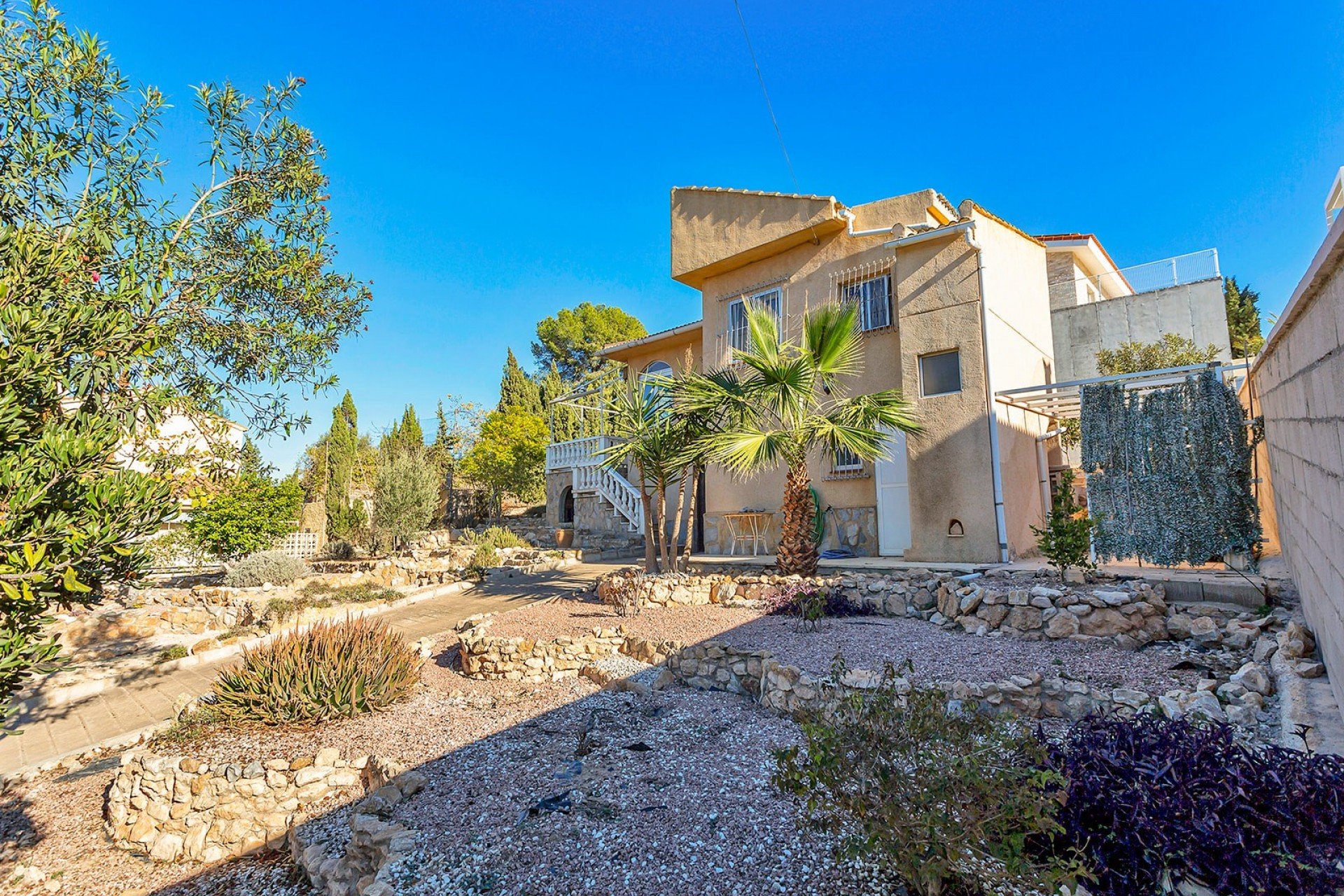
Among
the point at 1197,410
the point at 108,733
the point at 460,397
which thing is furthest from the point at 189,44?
the point at 460,397

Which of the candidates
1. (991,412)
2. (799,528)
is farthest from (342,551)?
(991,412)

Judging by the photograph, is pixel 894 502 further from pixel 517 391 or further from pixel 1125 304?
pixel 517 391

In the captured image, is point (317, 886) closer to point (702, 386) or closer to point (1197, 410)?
point (702, 386)

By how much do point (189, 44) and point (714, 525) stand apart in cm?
1274

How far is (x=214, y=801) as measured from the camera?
14.0ft

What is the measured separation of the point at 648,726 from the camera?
4.91m

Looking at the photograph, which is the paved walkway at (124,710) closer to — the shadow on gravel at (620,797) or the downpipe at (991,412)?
the shadow on gravel at (620,797)

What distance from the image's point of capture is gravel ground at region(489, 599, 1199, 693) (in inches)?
209

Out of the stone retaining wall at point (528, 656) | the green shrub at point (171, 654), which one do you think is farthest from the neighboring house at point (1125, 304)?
the green shrub at point (171, 654)

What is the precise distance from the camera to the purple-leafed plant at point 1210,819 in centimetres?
206

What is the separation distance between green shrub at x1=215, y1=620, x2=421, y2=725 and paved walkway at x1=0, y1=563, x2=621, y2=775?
102 centimetres

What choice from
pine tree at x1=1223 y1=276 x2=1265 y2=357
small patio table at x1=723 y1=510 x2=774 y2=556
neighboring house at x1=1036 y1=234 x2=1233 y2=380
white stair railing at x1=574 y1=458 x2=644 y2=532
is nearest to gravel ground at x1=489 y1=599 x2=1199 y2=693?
small patio table at x1=723 y1=510 x2=774 y2=556

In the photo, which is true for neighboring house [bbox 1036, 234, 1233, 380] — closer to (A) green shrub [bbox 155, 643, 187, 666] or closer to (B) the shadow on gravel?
(B) the shadow on gravel

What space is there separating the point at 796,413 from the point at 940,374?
402 centimetres
